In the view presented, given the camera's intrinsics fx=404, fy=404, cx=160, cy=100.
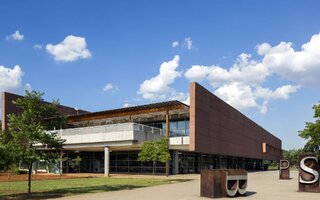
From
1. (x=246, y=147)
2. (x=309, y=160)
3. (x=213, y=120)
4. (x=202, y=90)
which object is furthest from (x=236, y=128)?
(x=309, y=160)

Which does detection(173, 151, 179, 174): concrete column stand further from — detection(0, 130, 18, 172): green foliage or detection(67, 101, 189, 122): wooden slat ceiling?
detection(0, 130, 18, 172): green foliage

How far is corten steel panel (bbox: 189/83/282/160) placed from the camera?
45.0 metres

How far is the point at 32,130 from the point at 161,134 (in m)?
27.3

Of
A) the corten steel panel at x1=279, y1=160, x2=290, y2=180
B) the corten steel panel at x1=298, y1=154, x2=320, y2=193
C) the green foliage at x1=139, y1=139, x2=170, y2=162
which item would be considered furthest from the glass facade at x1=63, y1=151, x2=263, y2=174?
the corten steel panel at x1=298, y1=154, x2=320, y2=193

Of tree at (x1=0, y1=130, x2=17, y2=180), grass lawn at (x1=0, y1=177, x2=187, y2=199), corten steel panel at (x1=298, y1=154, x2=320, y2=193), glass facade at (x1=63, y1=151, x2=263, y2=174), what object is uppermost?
tree at (x1=0, y1=130, x2=17, y2=180)

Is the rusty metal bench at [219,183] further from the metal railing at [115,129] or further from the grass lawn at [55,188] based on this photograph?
the metal railing at [115,129]

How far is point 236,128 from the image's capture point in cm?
6725

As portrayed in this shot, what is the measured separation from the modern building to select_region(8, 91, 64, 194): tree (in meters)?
19.2

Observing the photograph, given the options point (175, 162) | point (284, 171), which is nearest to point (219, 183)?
point (284, 171)

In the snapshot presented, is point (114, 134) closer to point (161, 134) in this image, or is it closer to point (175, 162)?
point (161, 134)

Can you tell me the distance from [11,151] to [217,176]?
10.4 metres

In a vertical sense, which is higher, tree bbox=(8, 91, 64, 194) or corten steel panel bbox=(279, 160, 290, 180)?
tree bbox=(8, 91, 64, 194)

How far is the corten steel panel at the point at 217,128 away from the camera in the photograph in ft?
148

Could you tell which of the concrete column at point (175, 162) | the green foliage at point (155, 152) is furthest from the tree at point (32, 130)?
the concrete column at point (175, 162)
